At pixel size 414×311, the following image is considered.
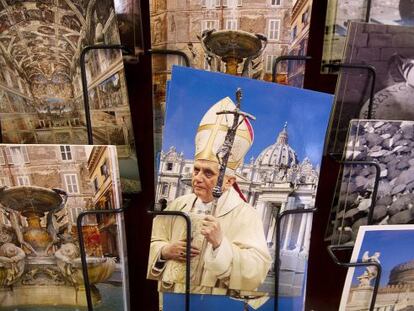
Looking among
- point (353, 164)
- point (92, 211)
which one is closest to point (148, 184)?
point (92, 211)

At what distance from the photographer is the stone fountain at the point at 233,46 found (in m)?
0.34

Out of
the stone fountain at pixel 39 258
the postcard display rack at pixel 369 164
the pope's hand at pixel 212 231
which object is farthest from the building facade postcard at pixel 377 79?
the stone fountain at pixel 39 258

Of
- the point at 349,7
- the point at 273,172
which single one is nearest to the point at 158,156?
the point at 273,172

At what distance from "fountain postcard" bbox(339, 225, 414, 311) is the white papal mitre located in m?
0.13

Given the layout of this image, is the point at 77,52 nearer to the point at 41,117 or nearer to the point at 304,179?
the point at 41,117

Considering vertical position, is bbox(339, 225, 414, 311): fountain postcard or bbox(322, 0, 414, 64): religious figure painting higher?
bbox(322, 0, 414, 64): religious figure painting

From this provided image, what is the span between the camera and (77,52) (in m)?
0.35

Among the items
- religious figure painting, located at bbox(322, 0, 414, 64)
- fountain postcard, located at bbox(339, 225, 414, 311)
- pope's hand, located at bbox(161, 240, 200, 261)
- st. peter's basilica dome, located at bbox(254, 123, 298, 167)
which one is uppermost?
religious figure painting, located at bbox(322, 0, 414, 64)

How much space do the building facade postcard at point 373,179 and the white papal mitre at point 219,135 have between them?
93mm

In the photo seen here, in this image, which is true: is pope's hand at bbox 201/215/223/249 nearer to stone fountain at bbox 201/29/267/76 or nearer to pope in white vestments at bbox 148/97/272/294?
pope in white vestments at bbox 148/97/272/294

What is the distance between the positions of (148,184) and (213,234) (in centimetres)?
10

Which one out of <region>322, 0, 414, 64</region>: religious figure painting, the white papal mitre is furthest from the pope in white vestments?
<region>322, 0, 414, 64</region>: religious figure painting

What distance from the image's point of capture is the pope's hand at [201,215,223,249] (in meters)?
0.37

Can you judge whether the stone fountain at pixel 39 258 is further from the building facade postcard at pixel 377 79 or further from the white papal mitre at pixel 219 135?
the building facade postcard at pixel 377 79
